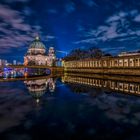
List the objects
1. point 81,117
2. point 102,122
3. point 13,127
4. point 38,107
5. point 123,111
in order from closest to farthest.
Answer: point 13,127 < point 102,122 < point 81,117 < point 123,111 < point 38,107

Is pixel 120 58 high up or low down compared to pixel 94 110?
up

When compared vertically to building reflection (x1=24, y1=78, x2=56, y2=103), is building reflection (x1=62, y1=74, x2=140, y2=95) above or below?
above

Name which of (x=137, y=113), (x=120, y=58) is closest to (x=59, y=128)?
(x=137, y=113)

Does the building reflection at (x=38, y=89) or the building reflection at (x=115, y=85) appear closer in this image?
the building reflection at (x=38, y=89)

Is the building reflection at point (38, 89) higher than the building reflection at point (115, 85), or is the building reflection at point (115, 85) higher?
the building reflection at point (115, 85)

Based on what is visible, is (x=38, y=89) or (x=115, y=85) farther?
(x=115, y=85)

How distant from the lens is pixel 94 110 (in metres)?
17.2

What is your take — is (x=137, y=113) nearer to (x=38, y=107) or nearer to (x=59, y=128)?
(x=59, y=128)

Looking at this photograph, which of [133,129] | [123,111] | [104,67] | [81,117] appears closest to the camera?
[133,129]

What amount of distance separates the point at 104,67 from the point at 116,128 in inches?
2803

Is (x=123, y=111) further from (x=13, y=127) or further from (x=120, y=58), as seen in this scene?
(x=120, y=58)

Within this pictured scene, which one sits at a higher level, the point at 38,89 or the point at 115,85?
the point at 115,85

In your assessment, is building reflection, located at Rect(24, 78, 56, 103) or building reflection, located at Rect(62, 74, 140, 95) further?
building reflection, located at Rect(62, 74, 140, 95)

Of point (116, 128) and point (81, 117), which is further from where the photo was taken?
point (81, 117)
